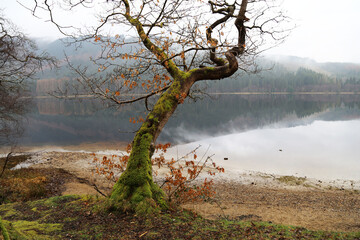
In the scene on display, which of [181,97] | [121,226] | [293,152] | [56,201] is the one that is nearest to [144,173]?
[121,226]

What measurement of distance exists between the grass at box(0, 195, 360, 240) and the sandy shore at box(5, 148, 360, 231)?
3713mm

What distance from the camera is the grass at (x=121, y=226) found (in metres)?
4.42

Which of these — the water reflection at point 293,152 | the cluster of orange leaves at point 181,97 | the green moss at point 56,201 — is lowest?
the water reflection at point 293,152

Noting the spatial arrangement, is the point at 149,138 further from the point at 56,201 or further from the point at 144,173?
the point at 56,201

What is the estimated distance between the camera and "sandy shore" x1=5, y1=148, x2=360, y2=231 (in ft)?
31.8

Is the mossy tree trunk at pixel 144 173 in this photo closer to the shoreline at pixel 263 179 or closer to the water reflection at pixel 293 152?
the shoreline at pixel 263 179

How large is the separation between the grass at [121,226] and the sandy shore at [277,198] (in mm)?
3713

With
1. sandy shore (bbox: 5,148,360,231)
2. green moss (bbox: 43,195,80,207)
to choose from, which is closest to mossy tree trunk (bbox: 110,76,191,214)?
green moss (bbox: 43,195,80,207)

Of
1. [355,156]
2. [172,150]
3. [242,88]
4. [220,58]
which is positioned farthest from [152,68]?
[242,88]

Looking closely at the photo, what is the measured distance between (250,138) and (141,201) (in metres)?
31.0

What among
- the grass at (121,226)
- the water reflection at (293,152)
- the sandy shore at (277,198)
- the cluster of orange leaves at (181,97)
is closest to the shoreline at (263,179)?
the sandy shore at (277,198)

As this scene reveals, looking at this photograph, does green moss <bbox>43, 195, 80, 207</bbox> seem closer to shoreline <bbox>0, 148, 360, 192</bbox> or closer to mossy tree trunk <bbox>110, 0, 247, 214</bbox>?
mossy tree trunk <bbox>110, 0, 247, 214</bbox>

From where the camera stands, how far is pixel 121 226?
15.4ft

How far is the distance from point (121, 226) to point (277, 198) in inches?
408
